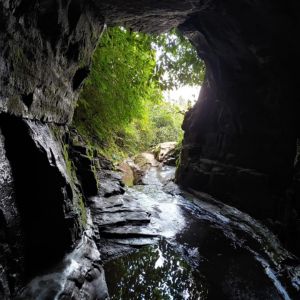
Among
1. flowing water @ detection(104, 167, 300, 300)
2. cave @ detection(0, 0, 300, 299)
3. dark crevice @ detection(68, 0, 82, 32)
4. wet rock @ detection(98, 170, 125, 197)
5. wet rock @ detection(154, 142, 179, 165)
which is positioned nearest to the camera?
cave @ detection(0, 0, 300, 299)

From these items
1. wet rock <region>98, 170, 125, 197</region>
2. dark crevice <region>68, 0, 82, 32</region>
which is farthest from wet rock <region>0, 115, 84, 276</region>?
wet rock <region>98, 170, 125, 197</region>

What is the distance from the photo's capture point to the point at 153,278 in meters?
3.94

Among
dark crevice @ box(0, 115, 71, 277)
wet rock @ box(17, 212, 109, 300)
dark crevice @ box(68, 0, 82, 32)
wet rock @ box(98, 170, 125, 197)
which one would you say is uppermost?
dark crevice @ box(68, 0, 82, 32)

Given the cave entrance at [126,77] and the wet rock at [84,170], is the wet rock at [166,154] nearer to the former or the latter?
the cave entrance at [126,77]

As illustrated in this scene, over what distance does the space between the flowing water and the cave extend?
1.74 ft

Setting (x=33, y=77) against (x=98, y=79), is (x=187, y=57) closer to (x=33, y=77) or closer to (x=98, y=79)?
(x=98, y=79)

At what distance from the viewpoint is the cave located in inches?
113

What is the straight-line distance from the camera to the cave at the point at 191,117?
9.38 feet

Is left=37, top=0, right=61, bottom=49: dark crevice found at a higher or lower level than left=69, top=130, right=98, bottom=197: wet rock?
higher

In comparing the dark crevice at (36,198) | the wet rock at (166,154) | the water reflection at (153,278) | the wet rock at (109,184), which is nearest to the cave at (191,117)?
the dark crevice at (36,198)

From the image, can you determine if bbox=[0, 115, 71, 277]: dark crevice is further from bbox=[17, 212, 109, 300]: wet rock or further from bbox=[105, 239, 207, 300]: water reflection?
bbox=[105, 239, 207, 300]: water reflection

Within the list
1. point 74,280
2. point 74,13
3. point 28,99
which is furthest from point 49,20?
point 74,280

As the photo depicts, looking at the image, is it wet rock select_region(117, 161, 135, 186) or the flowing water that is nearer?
the flowing water

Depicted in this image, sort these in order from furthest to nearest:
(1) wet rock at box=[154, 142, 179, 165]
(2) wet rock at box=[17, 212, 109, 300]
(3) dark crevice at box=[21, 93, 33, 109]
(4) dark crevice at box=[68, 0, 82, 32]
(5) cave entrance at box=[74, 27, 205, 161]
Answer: (1) wet rock at box=[154, 142, 179, 165]
(5) cave entrance at box=[74, 27, 205, 161]
(4) dark crevice at box=[68, 0, 82, 32]
(3) dark crevice at box=[21, 93, 33, 109]
(2) wet rock at box=[17, 212, 109, 300]
